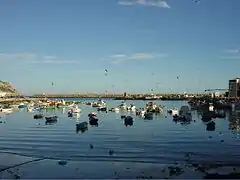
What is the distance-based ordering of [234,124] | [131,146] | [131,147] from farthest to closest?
1. [234,124]
2. [131,146]
3. [131,147]

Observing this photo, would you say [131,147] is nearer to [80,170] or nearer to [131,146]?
[131,146]

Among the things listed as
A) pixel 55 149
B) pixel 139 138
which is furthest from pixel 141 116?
pixel 55 149

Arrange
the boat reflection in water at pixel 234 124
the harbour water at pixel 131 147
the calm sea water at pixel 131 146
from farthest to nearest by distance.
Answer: the boat reflection in water at pixel 234 124
the calm sea water at pixel 131 146
the harbour water at pixel 131 147

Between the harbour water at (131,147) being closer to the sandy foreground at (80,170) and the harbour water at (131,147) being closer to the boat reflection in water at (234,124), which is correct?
the sandy foreground at (80,170)

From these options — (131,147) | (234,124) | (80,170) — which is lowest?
(80,170)

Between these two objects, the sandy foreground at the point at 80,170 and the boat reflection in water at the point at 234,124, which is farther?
the boat reflection in water at the point at 234,124

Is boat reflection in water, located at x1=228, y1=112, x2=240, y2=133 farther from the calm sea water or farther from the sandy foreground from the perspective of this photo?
the sandy foreground

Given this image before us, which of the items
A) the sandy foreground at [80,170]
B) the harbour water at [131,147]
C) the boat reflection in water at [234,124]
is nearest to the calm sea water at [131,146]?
the harbour water at [131,147]

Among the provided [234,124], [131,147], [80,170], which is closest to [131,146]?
A: [131,147]

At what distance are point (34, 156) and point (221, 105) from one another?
136 m

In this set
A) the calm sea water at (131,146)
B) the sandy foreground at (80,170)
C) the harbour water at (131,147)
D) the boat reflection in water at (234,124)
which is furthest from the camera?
the boat reflection in water at (234,124)

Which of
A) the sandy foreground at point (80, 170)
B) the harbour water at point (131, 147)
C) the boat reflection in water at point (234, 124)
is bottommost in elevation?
the sandy foreground at point (80, 170)

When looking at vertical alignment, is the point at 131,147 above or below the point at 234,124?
below

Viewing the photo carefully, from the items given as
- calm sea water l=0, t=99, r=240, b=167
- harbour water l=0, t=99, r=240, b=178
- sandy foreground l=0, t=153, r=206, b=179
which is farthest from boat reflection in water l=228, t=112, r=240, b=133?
sandy foreground l=0, t=153, r=206, b=179
